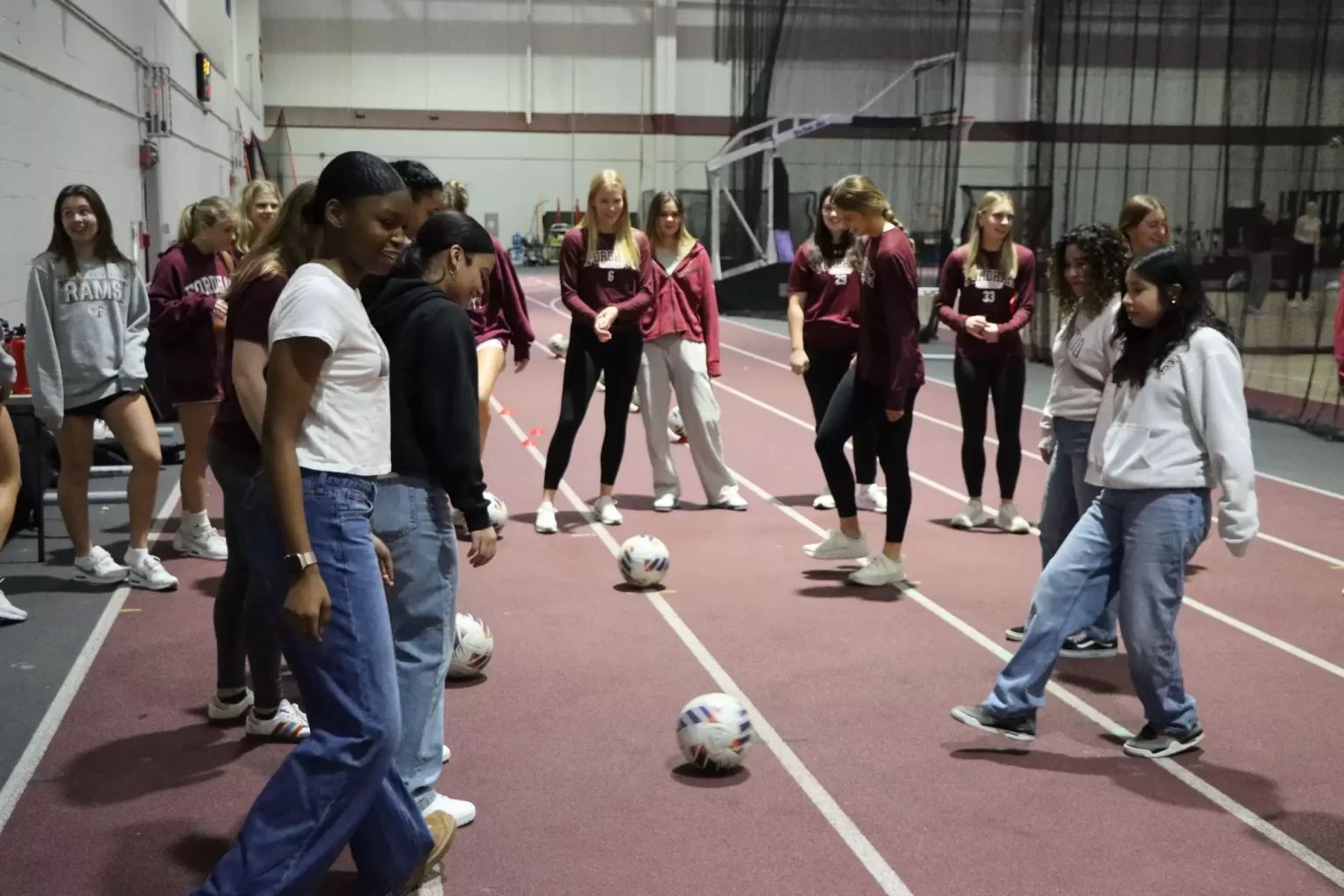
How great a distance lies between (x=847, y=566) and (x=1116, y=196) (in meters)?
11.2

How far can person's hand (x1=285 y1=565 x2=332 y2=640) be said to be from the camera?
273 cm

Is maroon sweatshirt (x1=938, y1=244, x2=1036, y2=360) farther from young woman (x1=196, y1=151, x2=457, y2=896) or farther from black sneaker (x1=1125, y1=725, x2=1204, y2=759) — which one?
young woman (x1=196, y1=151, x2=457, y2=896)

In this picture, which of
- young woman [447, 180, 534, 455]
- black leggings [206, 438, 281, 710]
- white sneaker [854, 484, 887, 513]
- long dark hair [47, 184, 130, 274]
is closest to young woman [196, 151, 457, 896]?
black leggings [206, 438, 281, 710]

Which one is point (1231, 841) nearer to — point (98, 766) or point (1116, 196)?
point (98, 766)

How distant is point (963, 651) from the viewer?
5598 mm

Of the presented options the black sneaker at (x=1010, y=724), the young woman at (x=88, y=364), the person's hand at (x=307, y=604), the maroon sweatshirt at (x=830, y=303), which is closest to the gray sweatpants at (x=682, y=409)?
the maroon sweatshirt at (x=830, y=303)

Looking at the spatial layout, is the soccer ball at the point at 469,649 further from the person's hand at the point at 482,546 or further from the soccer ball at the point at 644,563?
the person's hand at the point at 482,546

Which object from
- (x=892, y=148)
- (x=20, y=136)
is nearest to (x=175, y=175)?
(x=20, y=136)

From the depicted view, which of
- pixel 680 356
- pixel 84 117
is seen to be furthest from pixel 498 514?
pixel 84 117

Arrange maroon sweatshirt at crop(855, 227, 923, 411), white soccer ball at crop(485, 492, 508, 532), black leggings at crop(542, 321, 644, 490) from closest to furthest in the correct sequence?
1. maroon sweatshirt at crop(855, 227, 923, 411)
2. white soccer ball at crop(485, 492, 508, 532)
3. black leggings at crop(542, 321, 644, 490)

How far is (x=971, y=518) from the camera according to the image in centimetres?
788

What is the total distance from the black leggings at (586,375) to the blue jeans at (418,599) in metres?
4.25

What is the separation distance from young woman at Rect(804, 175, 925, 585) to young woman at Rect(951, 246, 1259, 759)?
163 cm

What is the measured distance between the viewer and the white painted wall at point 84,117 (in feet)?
28.7
